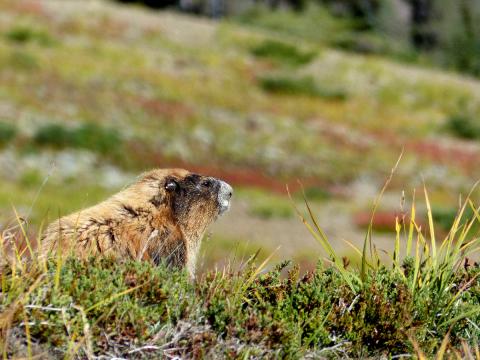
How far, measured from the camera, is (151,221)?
5.68 m

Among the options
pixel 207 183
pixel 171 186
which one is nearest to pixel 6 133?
pixel 207 183

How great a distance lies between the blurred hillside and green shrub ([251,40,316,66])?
10cm

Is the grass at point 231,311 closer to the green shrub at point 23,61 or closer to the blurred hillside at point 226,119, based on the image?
the blurred hillside at point 226,119

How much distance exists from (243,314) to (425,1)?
321ft

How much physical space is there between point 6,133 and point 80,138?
2656 millimetres

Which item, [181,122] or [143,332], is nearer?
[143,332]

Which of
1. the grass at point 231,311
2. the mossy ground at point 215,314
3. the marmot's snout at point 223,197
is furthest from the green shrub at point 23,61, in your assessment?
the mossy ground at point 215,314

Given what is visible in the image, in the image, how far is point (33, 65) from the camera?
3566 cm

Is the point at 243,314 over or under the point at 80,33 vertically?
over

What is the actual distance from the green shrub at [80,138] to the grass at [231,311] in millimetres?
22952

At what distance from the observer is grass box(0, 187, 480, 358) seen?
13.1 ft

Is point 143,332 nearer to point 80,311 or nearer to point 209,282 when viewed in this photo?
point 80,311

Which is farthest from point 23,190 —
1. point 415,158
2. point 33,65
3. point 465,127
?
point 465,127

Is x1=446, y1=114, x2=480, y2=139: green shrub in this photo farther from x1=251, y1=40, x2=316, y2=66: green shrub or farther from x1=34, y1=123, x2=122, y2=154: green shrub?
x1=34, y1=123, x2=122, y2=154: green shrub
